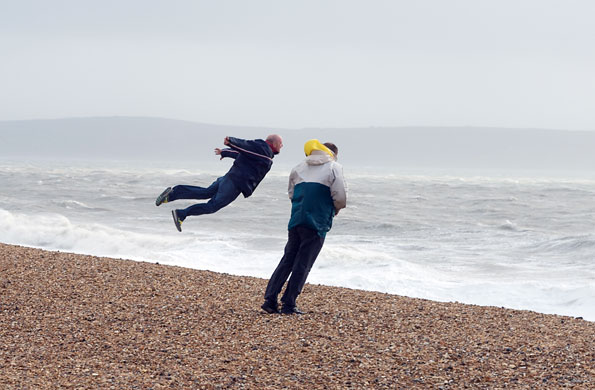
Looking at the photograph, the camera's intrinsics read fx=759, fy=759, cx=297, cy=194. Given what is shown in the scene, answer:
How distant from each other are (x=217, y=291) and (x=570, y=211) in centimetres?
3400

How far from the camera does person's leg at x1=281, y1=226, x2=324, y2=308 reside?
858cm

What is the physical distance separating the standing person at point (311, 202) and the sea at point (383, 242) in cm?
605

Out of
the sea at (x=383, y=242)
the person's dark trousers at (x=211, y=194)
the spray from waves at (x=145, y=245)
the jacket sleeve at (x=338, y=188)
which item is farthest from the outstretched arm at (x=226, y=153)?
the spray from waves at (x=145, y=245)

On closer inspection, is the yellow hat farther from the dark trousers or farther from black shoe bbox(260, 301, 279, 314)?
black shoe bbox(260, 301, 279, 314)

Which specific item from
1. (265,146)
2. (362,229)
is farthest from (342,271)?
(362,229)

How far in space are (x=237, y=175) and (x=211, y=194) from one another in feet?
1.54

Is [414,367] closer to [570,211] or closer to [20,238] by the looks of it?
[20,238]

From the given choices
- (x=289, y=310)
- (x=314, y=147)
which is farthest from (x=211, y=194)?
(x=289, y=310)

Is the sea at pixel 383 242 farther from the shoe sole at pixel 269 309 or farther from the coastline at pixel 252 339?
the shoe sole at pixel 269 309

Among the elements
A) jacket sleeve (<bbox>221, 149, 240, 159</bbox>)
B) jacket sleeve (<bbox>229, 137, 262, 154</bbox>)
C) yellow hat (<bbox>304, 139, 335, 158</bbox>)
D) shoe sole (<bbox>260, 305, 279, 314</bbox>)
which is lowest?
shoe sole (<bbox>260, 305, 279, 314</bbox>)

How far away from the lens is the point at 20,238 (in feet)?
75.0

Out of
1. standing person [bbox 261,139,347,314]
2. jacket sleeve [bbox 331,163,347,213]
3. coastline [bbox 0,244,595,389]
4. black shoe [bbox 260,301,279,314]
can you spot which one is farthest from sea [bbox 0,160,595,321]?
jacket sleeve [bbox 331,163,347,213]

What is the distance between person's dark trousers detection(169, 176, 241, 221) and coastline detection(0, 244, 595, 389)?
112cm

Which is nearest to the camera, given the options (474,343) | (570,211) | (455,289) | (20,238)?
(474,343)
